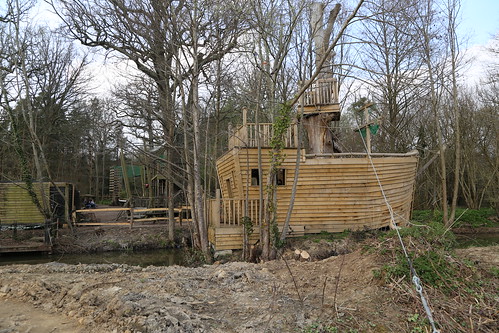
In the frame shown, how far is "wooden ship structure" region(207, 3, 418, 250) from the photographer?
11.2 metres

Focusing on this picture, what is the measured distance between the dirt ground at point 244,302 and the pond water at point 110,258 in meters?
7.05

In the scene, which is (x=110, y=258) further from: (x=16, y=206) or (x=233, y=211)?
(x=16, y=206)

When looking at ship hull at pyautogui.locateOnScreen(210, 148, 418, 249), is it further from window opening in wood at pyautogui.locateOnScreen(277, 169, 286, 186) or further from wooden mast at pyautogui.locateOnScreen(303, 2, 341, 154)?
wooden mast at pyautogui.locateOnScreen(303, 2, 341, 154)

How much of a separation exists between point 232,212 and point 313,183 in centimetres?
280

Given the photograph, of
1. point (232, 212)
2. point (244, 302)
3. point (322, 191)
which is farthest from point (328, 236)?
point (244, 302)

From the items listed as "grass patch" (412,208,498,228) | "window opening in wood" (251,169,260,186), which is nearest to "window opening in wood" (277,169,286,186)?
"window opening in wood" (251,169,260,186)

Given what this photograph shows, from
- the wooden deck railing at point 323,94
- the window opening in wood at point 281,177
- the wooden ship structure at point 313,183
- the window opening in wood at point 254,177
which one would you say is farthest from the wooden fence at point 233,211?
the wooden deck railing at point 323,94

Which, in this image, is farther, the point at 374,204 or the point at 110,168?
the point at 110,168

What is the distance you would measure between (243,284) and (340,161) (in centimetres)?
723

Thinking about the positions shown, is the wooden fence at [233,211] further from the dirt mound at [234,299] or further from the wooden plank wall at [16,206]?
the wooden plank wall at [16,206]

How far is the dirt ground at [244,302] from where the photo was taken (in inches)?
138

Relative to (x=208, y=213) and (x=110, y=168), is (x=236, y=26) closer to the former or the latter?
(x=208, y=213)

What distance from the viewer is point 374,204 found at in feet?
39.8

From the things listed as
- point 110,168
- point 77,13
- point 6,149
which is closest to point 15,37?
point 77,13
